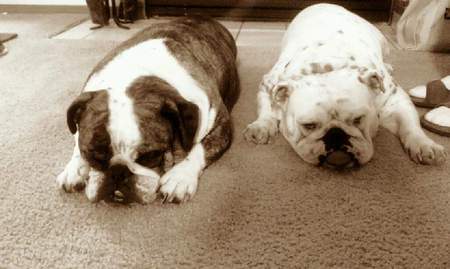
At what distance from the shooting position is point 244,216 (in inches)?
72.7

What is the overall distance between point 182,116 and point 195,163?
30cm

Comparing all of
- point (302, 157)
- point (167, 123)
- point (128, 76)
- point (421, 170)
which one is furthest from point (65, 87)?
point (421, 170)

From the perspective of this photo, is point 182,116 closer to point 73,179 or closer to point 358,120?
point 73,179

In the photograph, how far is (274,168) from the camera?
2.22m

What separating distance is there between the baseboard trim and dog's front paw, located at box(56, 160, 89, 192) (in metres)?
4.47

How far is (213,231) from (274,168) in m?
0.58

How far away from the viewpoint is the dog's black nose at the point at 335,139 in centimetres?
207

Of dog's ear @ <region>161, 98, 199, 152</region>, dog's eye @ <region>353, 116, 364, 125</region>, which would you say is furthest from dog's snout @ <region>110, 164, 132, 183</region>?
dog's eye @ <region>353, 116, 364, 125</region>

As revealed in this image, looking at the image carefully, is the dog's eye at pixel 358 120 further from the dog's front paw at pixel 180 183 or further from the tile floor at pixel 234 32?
the tile floor at pixel 234 32

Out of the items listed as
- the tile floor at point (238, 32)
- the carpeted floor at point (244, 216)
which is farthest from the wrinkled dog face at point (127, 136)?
the tile floor at point (238, 32)

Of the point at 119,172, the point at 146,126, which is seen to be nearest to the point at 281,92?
the point at 146,126

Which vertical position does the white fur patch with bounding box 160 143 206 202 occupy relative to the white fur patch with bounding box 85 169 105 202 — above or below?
below

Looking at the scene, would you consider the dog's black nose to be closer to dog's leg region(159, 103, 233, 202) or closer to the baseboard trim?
dog's leg region(159, 103, 233, 202)

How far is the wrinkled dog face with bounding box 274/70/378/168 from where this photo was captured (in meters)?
2.09
